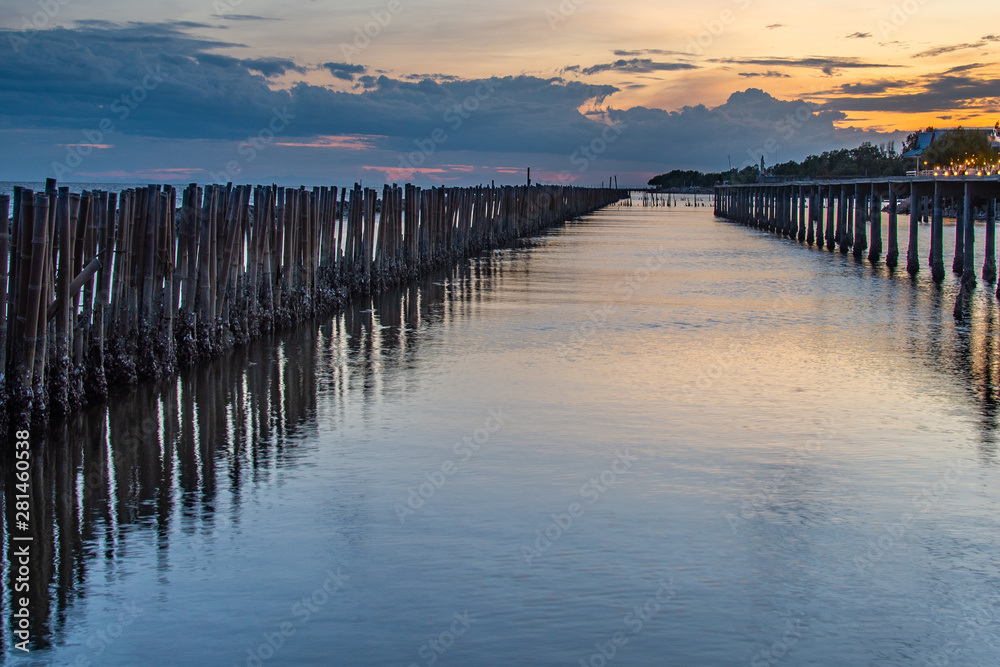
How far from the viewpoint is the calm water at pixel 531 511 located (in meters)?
4.82

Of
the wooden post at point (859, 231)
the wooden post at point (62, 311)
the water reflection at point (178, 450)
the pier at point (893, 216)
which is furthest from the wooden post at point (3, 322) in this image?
the wooden post at point (859, 231)

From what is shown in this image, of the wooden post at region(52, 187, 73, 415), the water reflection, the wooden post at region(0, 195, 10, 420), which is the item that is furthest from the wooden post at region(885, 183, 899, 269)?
the wooden post at region(0, 195, 10, 420)

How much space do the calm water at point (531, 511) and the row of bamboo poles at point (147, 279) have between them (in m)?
0.46

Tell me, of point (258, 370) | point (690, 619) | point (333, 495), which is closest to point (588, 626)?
point (690, 619)

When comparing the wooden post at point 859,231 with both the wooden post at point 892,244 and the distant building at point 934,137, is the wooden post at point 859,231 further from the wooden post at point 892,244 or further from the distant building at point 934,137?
the distant building at point 934,137

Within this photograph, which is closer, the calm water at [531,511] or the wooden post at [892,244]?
the calm water at [531,511]

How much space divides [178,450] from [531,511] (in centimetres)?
307

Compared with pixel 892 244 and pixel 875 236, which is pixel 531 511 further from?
pixel 875 236

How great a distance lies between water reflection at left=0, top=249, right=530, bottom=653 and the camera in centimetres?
570

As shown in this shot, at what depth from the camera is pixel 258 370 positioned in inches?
446

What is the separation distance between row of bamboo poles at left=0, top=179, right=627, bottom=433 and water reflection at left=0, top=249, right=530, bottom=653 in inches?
13.5

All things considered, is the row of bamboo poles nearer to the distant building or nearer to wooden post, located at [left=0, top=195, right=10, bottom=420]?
wooden post, located at [left=0, top=195, right=10, bottom=420]

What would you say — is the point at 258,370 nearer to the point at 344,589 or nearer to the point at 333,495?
the point at 333,495

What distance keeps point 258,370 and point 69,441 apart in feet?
11.0
